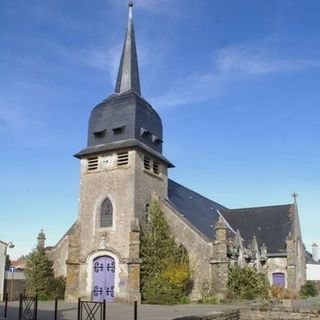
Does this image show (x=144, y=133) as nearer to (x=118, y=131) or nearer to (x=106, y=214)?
Answer: (x=118, y=131)

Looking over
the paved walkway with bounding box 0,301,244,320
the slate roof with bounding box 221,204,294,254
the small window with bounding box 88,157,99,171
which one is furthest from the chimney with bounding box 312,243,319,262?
the paved walkway with bounding box 0,301,244,320

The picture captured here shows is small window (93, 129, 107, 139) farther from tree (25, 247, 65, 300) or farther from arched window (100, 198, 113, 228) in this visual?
tree (25, 247, 65, 300)

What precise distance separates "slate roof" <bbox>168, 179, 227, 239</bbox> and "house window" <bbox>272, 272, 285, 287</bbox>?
591cm

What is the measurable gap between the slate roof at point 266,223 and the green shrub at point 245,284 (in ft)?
24.8

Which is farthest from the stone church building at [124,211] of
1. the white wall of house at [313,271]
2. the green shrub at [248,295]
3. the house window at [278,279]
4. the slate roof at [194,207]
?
the white wall of house at [313,271]

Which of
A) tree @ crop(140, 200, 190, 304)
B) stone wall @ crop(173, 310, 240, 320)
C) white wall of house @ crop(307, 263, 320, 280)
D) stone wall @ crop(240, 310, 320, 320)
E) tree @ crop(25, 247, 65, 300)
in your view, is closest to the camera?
stone wall @ crop(173, 310, 240, 320)

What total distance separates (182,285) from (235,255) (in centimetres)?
598

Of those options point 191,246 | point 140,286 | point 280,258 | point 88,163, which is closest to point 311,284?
point 280,258

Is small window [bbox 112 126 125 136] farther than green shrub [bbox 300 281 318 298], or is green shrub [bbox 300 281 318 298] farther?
green shrub [bbox 300 281 318 298]

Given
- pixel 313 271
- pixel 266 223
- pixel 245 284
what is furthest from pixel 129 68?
pixel 313 271

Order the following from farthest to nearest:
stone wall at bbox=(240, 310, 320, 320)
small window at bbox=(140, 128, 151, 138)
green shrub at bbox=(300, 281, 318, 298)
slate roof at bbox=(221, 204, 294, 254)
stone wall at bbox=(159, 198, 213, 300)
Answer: slate roof at bbox=(221, 204, 294, 254) → green shrub at bbox=(300, 281, 318, 298) → small window at bbox=(140, 128, 151, 138) → stone wall at bbox=(159, 198, 213, 300) → stone wall at bbox=(240, 310, 320, 320)

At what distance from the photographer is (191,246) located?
25094mm

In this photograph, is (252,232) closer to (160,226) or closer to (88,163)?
(160,226)

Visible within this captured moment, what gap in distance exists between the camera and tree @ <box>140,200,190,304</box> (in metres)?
23.0
